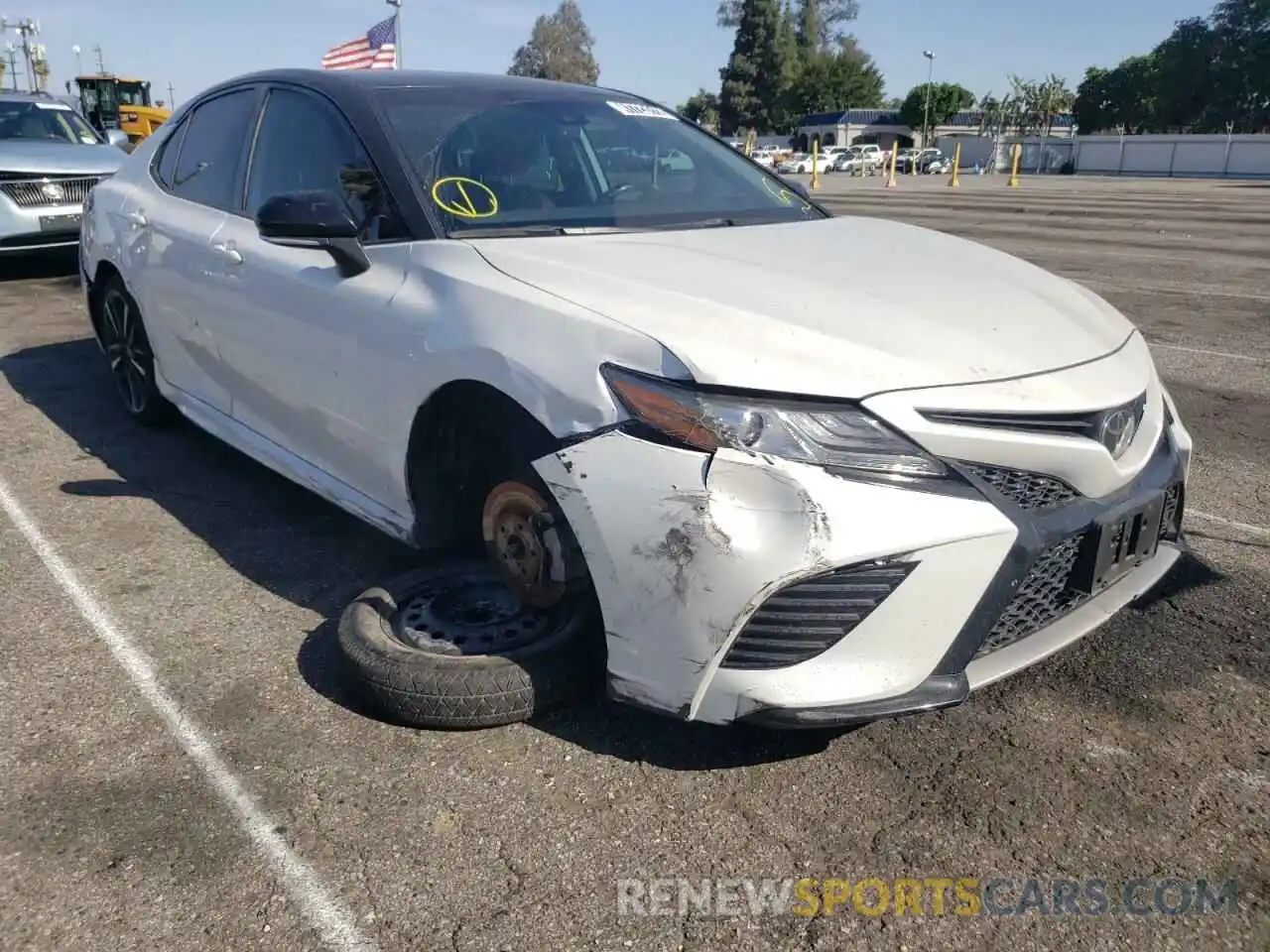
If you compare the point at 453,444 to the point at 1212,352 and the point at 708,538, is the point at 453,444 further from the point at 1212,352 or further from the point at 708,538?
the point at 1212,352

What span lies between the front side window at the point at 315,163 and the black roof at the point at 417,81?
0.24 ft

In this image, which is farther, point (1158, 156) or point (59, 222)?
point (1158, 156)

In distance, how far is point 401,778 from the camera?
8.48 ft

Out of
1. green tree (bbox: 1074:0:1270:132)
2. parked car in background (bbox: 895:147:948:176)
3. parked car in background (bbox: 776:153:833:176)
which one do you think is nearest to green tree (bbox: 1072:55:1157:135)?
green tree (bbox: 1074:0:1270:132)

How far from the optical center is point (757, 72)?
98312 mm

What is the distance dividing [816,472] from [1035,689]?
1185 millimetres

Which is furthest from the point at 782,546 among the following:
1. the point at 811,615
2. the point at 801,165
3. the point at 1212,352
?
the point at 801,165

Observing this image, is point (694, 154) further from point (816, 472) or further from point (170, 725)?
point (170, 725)

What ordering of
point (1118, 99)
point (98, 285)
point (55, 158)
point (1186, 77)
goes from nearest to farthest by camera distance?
point (98, 285) → point (55, 158) → point (1186, 77) → point (1118, 99)

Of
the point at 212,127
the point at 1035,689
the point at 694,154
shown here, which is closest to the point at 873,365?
the point at 1035,689

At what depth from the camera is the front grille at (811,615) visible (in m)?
2.23

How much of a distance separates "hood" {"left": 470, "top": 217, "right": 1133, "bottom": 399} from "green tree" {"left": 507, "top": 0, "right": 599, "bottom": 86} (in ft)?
319

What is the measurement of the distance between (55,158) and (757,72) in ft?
314

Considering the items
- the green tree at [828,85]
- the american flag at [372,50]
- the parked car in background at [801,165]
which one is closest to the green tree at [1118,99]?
the green tree at [828,85]
